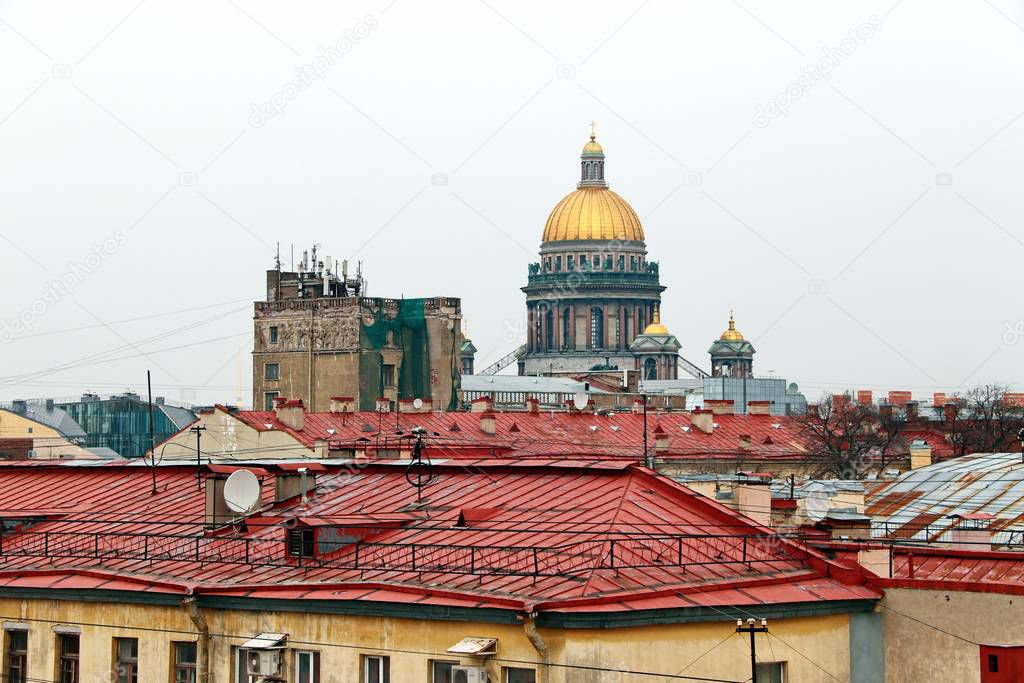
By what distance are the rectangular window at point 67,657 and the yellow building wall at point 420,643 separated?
0.10 m

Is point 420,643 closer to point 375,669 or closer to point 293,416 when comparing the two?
point 375,669

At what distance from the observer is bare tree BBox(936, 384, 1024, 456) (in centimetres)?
8450

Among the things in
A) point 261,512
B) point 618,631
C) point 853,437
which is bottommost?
point 618,631

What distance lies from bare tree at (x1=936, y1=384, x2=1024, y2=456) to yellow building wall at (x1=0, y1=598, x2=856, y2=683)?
2160 inches

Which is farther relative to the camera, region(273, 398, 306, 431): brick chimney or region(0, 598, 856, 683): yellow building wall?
region(273, 398, 306, 431): brick chimney

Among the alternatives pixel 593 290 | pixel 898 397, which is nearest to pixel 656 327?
pixel 593 290

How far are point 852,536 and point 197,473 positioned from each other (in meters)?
9.77

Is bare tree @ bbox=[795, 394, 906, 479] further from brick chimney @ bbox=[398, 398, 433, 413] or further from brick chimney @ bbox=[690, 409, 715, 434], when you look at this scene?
brick chimney @ bbox=[398, 398, 433, 413]

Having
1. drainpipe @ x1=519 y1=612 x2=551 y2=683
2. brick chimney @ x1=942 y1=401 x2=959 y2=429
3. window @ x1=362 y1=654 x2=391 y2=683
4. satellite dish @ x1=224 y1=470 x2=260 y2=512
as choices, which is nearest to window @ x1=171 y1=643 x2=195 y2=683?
window @ x1=362 y1=654 x2=391 y2=683

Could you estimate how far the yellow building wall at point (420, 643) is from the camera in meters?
19.3

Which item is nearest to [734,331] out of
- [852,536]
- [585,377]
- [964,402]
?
[585,377]

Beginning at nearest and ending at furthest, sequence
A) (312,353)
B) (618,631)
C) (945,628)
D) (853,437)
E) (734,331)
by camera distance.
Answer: (618,631)
(945,628)
(853,437)
(312,353)
(734,331)

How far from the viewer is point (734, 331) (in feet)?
619

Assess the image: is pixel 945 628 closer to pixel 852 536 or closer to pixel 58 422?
pixel 852 536
